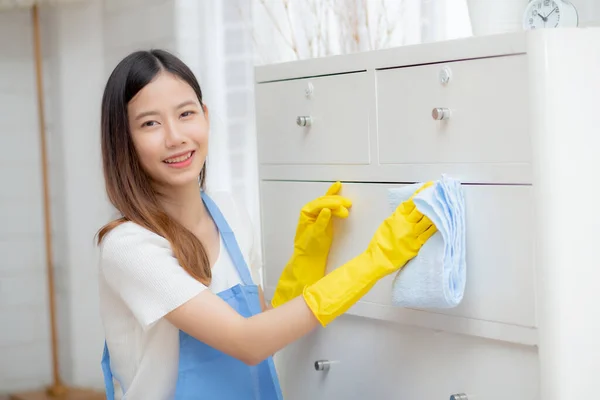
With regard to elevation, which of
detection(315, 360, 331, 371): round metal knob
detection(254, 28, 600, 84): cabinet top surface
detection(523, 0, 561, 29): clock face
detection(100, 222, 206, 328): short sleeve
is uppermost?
detection(523, 0, 561, 29): clock face

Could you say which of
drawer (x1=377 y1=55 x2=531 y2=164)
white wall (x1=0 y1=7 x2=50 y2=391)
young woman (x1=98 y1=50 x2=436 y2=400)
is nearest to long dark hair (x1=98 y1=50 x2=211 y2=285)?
young woman (x1=98 y1=50 x2=436 y2=400)

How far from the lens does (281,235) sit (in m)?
1.76

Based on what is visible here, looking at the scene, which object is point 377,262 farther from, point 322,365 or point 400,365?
point 322,365

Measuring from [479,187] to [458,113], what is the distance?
0.12m

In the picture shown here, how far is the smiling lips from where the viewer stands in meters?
1.50

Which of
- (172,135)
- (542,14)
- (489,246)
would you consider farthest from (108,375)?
(542,14)

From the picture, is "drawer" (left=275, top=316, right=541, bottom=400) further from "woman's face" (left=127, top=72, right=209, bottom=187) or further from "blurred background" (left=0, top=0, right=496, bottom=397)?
"blurred background" (left=0, top=0, right=496, bottom=397)

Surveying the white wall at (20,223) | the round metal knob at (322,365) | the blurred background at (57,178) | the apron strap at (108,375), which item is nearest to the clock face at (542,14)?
the round metal knob at (322,365)

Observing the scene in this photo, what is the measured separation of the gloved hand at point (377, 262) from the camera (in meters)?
1.34

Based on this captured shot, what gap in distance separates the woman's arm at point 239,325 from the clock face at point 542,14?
0.66m

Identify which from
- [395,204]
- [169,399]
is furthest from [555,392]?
[169,399]

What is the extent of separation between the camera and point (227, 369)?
1514mm

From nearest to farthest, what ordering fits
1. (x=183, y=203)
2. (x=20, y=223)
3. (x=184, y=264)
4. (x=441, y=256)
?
(x=441, y=256), (x=184, y=264), (x=183, y=203), (x=20, y=223)

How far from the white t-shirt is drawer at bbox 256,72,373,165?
243 mm
